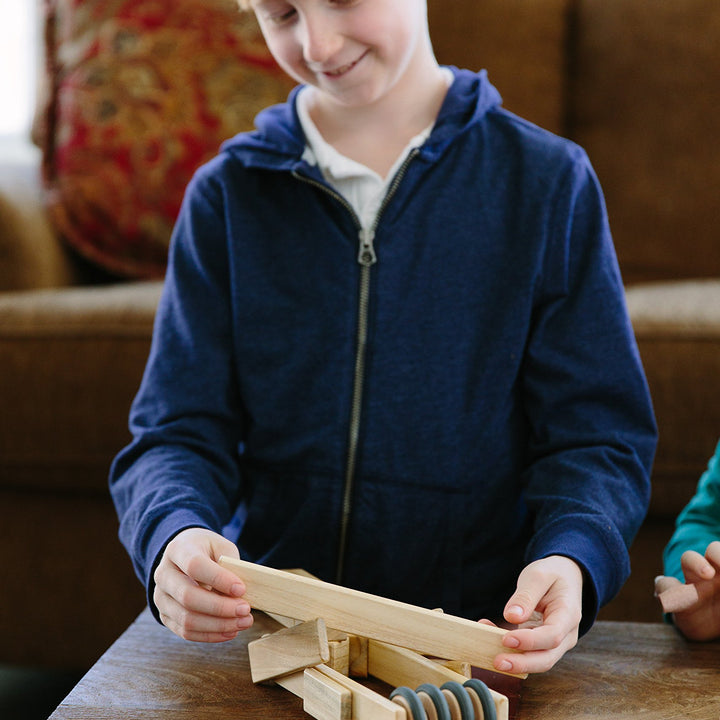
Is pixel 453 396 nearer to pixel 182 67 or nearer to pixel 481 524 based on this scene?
pixel 481 524

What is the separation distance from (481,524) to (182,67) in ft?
3.23

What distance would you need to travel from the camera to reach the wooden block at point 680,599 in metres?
0.69

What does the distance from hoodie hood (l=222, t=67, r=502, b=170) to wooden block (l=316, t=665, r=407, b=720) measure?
1.52ft

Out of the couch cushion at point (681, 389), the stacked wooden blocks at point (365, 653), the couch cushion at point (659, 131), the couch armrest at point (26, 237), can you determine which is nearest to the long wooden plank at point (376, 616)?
the stacked wooden blocks at point (365, 653)

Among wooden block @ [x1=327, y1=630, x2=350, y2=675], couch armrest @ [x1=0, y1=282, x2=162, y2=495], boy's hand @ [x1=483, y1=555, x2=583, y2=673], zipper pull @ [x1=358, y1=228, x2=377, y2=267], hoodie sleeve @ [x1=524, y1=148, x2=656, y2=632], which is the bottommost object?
couch armrest @ [x1=0, y1=282, x2=162, y2=495]

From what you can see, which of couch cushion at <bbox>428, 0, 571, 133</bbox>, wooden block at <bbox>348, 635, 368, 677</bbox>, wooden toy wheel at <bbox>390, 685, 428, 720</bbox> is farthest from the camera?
couch cushion at <bbox>428, 0, 571, 133</bbox>

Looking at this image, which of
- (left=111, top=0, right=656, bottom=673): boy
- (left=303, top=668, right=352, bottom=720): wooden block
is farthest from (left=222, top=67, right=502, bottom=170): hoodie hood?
(left=303, top=668, right=352, bottom=720): wooden block

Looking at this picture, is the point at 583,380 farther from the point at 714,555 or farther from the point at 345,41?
the point at 345,41

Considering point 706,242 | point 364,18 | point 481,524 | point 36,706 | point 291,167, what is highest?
point 364,18

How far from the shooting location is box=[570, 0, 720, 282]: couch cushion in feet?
4.93

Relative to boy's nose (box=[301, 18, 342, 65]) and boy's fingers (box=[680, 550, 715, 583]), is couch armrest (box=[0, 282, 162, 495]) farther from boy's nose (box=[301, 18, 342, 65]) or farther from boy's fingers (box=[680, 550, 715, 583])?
boy's fingers (box=[680, 550, 715, 583])

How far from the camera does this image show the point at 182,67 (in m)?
1.54

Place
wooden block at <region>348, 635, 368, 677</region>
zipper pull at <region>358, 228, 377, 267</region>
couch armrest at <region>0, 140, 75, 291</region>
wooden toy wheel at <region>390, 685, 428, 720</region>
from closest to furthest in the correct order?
wooden toy wheel at <region>390, 685, 428, 720</region> → wooden block at <region>348, 635, 368, 677</region> → zipper pull at <region>358, 228, 377, 267</region> → couch armrest at <region>0, 140, 75, 291</region>

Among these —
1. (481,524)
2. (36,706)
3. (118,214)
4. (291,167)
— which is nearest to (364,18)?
(291,167)
